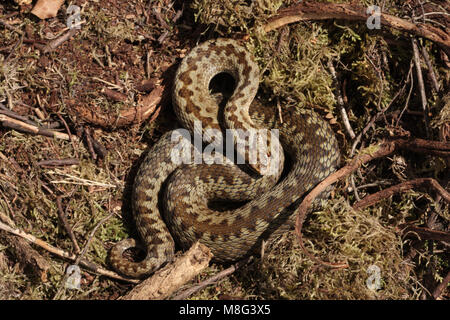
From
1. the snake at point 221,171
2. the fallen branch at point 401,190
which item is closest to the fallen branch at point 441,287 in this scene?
the fallen branch at point 401,190

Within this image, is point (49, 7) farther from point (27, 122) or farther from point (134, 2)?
point (27, 122)

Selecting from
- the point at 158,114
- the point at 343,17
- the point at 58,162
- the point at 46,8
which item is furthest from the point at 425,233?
the point at 46,8

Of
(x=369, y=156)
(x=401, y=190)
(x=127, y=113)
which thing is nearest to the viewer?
(x=401, y=190)

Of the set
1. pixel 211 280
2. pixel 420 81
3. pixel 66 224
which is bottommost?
pixel 211 280

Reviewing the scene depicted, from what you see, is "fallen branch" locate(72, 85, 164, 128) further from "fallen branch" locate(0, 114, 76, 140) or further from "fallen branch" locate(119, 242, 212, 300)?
"fallen branch" locate(119, 242, 212, 300)

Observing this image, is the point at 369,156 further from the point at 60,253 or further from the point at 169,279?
the point at 60,253

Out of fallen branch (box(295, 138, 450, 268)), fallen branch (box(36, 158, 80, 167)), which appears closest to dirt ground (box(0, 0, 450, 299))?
fallen branch (box(36, 158, 80, 167))

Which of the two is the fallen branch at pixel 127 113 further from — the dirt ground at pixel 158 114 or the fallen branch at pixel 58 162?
the fallen branch at pixel 58 162
